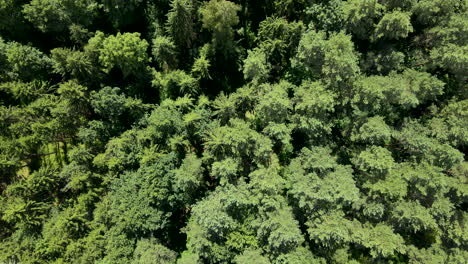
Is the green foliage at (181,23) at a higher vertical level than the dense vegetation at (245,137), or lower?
higher

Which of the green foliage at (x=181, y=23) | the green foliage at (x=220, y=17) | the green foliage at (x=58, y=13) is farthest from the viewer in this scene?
the green foliage at (x=58, y=13)

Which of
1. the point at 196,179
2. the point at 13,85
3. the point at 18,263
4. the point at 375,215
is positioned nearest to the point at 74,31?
the point at 13,85

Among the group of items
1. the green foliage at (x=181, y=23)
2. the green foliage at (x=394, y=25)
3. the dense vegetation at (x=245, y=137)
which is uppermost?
the green foliage at (x=394, y=25)

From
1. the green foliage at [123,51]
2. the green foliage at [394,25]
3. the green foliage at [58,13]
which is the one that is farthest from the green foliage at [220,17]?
the green foliage at [394,25]

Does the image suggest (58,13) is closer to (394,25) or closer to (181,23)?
(181,23)

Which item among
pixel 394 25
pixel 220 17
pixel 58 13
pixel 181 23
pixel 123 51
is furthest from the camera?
pixel 58 13

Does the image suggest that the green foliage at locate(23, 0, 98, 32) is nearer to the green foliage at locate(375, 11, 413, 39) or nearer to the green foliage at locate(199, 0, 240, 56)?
the green foliage at locate(199, 0, 240, 56)

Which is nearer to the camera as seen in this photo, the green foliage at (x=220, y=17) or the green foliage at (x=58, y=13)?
the green foliage at (x=220, y=17)

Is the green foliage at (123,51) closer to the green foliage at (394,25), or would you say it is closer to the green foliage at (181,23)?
the green foliage at (181,23)

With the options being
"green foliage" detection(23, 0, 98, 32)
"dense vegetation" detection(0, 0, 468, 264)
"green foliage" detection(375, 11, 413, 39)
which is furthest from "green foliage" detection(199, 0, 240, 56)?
"green foliage" detection(375, 11, 413, 39)

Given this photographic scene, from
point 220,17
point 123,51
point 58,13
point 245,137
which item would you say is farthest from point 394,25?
point 58,13
